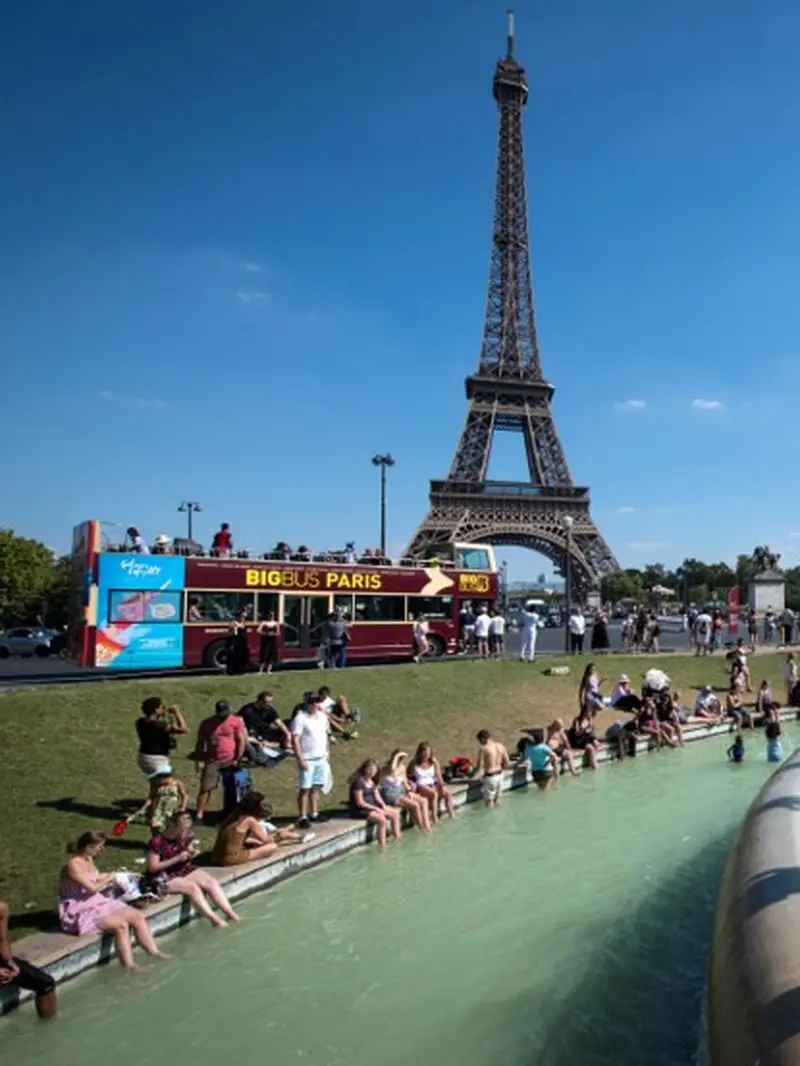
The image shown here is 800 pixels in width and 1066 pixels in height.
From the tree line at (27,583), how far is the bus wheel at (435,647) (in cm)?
3653

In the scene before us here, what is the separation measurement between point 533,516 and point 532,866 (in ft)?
231

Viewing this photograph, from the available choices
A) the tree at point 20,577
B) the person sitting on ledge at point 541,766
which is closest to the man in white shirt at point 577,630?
the person sitting on ledge at point 541,766

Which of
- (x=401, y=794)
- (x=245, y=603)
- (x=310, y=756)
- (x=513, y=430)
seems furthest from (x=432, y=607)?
(x=513, y=430)

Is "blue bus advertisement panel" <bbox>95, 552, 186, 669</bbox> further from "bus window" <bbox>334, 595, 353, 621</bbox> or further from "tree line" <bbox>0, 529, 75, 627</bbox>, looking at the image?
"tree line" <bbox>0, 529, 75, 627</bbox>

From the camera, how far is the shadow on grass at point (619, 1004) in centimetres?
676

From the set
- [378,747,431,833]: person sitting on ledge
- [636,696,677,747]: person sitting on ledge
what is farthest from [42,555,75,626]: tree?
[378,747,431,833]: person sitting on ledge

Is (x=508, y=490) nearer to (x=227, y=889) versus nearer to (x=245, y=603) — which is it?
(x=245, y=603)

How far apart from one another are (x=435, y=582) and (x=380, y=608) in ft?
7.18

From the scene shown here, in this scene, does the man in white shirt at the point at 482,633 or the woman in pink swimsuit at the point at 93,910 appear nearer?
the woman in pink swimsuit at the point at 93,910

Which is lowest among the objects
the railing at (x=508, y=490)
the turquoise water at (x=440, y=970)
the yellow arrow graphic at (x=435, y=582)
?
the turquoise water at (x=440, y=970)

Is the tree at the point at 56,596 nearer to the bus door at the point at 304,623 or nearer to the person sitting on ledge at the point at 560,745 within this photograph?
the bus door at the point at 304,623

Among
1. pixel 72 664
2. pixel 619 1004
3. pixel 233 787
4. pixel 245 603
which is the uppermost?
pixel 245 603

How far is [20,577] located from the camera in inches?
2351

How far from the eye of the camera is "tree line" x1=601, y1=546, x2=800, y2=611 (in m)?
102
